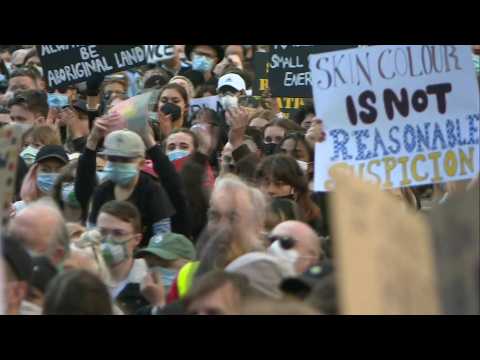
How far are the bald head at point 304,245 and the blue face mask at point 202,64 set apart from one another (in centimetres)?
901

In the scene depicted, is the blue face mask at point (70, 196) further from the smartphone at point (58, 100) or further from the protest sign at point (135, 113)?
the smartphone at point (58, 100)

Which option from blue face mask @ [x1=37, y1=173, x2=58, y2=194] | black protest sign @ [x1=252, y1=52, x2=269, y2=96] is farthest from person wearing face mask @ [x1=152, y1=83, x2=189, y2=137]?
blue face mask @ [x1=37, y1=173, x2=58, y2=194]

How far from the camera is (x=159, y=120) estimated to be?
1082 centimetres

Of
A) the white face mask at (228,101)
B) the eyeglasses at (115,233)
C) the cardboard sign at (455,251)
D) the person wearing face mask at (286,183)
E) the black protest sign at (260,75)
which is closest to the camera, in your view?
the cardboard sign at (455,251)

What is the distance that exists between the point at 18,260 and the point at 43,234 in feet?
2.37

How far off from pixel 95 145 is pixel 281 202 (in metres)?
1.42

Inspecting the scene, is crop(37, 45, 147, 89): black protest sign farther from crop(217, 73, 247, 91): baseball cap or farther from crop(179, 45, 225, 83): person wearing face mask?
crop(179, 45, 225, 83): person wearing face mask

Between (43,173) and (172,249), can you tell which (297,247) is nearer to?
(172,249)

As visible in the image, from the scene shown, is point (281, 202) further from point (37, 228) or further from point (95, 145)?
point (37, 228)

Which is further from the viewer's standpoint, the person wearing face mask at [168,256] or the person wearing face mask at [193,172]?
the person wearing face mask at [193,172]

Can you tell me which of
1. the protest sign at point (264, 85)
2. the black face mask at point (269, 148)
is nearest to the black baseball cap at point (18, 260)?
the black face mask at point (269, 148)

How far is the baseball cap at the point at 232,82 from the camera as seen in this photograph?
1246cm
